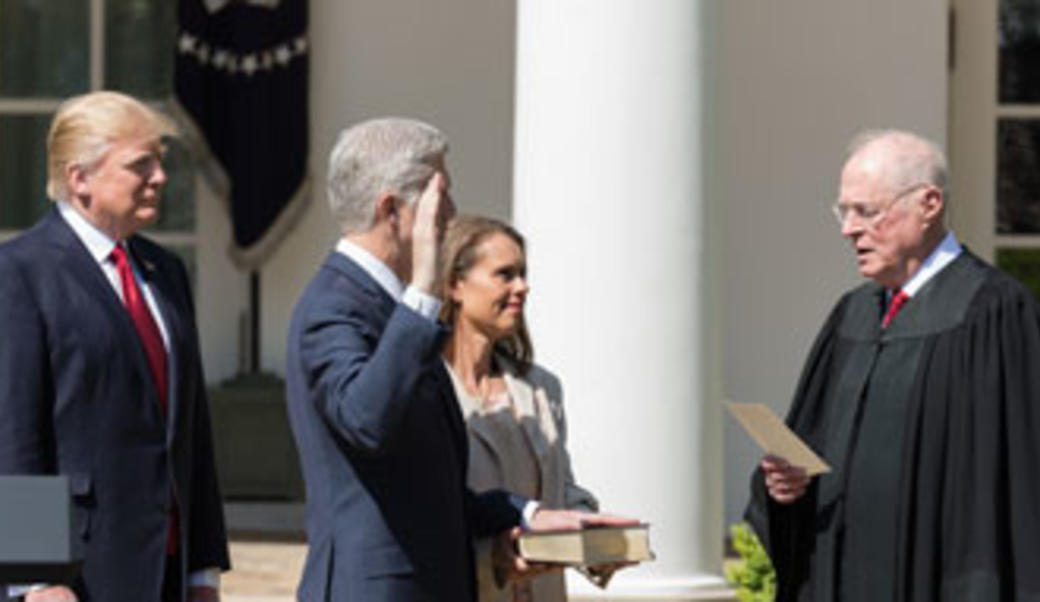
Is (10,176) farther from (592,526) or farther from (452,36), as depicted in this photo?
(592,526)

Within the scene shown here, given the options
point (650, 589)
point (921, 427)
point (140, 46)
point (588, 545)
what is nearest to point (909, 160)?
point (921, 427)

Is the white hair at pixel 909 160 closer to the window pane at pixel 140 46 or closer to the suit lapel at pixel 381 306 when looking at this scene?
the suit lapel at pixel 381 306

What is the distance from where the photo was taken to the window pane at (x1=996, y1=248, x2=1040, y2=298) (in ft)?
41.3

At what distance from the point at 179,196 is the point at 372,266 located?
8.13m

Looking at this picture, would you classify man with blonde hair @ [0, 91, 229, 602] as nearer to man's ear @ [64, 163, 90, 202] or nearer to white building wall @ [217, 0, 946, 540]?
man's ear @ [64, 163, 90, 202]

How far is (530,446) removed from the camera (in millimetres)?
5402

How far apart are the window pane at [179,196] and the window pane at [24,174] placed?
0.66 meters

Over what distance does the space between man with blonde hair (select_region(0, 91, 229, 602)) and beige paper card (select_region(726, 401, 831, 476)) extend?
48.9 inches


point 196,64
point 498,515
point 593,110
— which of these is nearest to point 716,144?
point 593,110

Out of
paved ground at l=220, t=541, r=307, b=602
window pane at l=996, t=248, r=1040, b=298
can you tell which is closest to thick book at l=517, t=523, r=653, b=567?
paved ground at l=220, t=541, r=307, b=602

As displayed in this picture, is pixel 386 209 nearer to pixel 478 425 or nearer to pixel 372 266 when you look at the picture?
pixel 372 266

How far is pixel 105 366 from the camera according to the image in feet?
16.0

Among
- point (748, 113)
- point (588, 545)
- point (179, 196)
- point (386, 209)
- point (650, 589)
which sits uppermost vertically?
point (748, 113)

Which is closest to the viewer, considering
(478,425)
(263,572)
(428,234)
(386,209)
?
→ (428,234)
